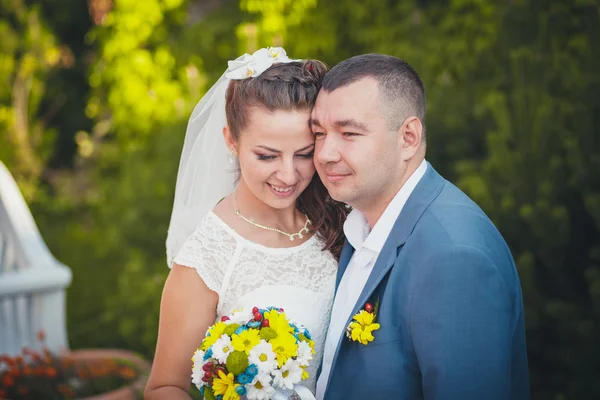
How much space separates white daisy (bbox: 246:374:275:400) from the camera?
232 centimetres

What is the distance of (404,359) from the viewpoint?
2369 millimetres

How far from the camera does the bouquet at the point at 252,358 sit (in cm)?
Result: 231

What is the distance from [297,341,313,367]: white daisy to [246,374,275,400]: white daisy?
0.47ft

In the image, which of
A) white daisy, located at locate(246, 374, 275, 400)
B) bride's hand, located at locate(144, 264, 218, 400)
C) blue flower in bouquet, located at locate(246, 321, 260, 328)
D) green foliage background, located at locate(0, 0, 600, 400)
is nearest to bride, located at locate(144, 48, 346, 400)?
bride's hand, located at locate(144, 264, 218, 400)

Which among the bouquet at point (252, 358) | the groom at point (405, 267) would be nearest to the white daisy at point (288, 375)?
the bouquet at point (252, 358)

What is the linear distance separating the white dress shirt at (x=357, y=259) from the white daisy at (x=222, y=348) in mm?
449

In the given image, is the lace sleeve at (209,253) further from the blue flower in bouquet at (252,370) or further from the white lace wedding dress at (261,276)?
the blue flower in bouquet at (252,370)

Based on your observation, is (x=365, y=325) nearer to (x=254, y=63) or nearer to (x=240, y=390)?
(x=240, y=390)

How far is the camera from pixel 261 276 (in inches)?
116

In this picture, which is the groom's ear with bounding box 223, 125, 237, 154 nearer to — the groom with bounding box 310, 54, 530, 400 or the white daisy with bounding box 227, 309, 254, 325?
the groom with bounding box 310, 54, 530, 400

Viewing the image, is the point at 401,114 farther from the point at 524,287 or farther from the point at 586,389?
the point at 586,389

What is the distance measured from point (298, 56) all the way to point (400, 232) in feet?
14.1

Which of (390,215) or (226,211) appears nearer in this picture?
(390,215)

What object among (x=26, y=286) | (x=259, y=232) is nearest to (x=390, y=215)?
(x=259, y=232)
